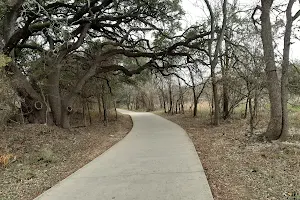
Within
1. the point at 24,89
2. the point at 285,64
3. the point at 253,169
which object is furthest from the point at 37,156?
the point at 285,64

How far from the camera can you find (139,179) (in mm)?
5473

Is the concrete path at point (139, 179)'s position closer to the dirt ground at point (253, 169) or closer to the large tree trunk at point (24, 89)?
the dirt ground at point (253, 169)

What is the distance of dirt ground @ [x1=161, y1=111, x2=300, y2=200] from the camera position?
183 inches

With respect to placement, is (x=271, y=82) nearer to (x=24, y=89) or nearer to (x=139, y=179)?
(x=139, y=179)

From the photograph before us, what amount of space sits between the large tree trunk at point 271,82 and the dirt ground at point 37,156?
5.55m

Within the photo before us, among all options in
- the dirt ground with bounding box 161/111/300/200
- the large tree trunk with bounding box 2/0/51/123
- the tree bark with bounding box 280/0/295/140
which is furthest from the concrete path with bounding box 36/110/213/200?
the large tree trunk with bounding box 2/0/51/123

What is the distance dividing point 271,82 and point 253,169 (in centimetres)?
351

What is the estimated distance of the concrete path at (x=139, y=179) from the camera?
4621mm

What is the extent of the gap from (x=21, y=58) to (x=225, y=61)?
11449 millimetres

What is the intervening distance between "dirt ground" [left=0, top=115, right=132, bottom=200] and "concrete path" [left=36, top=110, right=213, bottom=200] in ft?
1.66

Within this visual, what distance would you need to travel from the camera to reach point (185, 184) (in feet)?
16.3

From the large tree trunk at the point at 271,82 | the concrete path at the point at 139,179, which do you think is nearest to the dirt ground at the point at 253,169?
the concrete path at the point at 139,179

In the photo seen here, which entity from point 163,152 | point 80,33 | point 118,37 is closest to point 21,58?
point 80,33

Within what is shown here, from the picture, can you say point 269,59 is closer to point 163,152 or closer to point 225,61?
point 163,152
